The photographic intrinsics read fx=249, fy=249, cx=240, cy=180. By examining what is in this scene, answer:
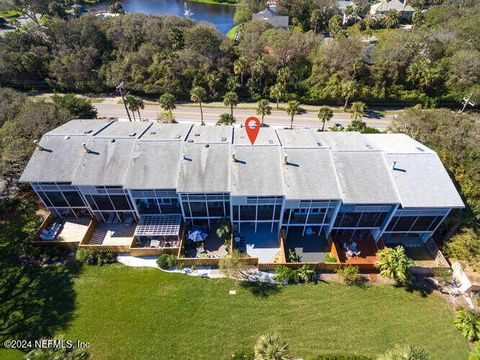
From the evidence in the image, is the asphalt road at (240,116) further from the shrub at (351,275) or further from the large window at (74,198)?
the shrub at (351,275)

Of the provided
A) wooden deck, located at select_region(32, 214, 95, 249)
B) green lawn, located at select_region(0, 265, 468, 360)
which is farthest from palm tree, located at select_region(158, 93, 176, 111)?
green lawn, located at select_region(0, 265, 468, 360)

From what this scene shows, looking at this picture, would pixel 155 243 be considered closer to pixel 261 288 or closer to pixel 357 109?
pixel 261 288

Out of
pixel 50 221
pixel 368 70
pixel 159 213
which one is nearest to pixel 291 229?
pixel 159 213

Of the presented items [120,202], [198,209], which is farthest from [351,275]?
[120,202]

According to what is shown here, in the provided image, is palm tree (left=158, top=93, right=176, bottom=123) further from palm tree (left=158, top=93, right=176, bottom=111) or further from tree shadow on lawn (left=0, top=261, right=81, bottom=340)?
tree shadow on lawn (left=0, top=261, right=81, bottom=340)

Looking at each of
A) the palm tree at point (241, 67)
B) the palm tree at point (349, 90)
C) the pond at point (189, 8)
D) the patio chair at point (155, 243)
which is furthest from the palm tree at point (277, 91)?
the pond at point (189, 8)

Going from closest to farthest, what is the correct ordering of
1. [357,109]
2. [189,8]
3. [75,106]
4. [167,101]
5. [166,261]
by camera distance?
[166,261], [75,106], [167,101], [357,109], [189,8]

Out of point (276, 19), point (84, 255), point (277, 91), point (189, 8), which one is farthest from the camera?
point (189, 8)
